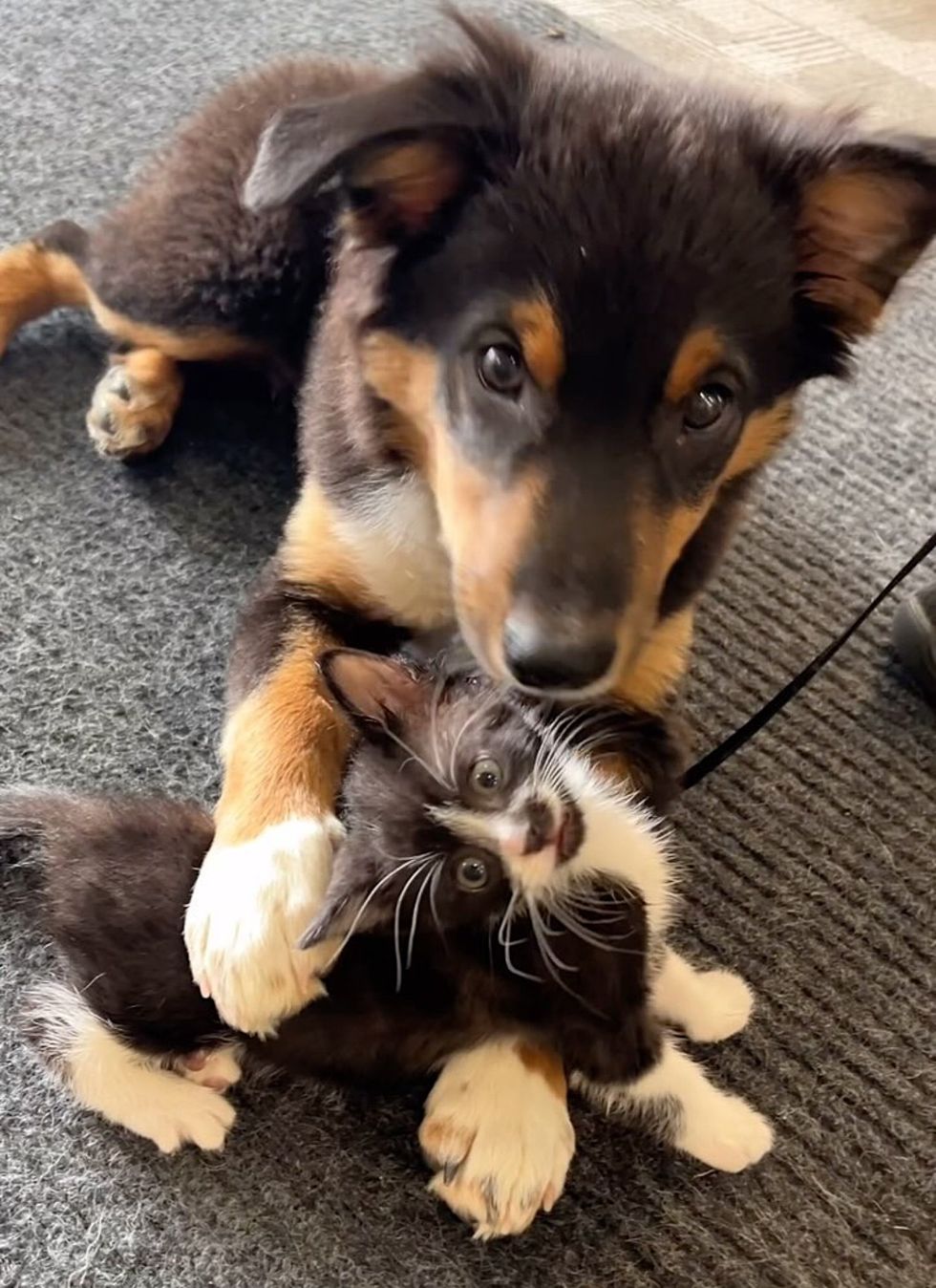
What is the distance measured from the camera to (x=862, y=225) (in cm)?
156

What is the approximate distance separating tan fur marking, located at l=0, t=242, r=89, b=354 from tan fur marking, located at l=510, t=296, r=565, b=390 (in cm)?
130

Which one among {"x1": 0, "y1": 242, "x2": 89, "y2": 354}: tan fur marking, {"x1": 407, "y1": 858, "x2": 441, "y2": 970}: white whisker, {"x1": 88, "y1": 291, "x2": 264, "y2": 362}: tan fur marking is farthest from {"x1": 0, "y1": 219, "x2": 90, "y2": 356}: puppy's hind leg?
{"x1": 407, "y1": 858, "x2": 441, "y2": 970}: white whisker

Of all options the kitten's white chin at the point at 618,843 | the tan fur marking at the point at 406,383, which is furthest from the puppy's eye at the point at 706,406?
the kitten's white chin at the point at 618,843

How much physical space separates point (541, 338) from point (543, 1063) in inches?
33.3

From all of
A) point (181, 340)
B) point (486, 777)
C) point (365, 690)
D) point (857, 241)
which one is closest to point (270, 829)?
point (365, 690)

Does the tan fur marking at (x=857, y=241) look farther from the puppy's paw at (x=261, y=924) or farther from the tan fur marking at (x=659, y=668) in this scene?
the puppy's paw at (x=261, y=924)

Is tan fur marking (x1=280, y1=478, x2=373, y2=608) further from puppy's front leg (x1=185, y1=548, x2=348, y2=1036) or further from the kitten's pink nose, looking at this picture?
the kitten's pink nose

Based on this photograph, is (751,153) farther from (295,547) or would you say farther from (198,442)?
(198,442)

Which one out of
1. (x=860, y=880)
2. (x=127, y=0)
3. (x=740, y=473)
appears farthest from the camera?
(x=127, y=0)

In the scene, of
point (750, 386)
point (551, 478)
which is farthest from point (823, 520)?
point (551, 478)

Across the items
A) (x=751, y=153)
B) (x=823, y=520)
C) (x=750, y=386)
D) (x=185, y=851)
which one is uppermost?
(x=751, y=153)

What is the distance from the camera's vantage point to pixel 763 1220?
62.4 inches

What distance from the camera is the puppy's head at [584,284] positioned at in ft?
4.68

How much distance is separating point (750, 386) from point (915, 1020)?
907 millimetres
